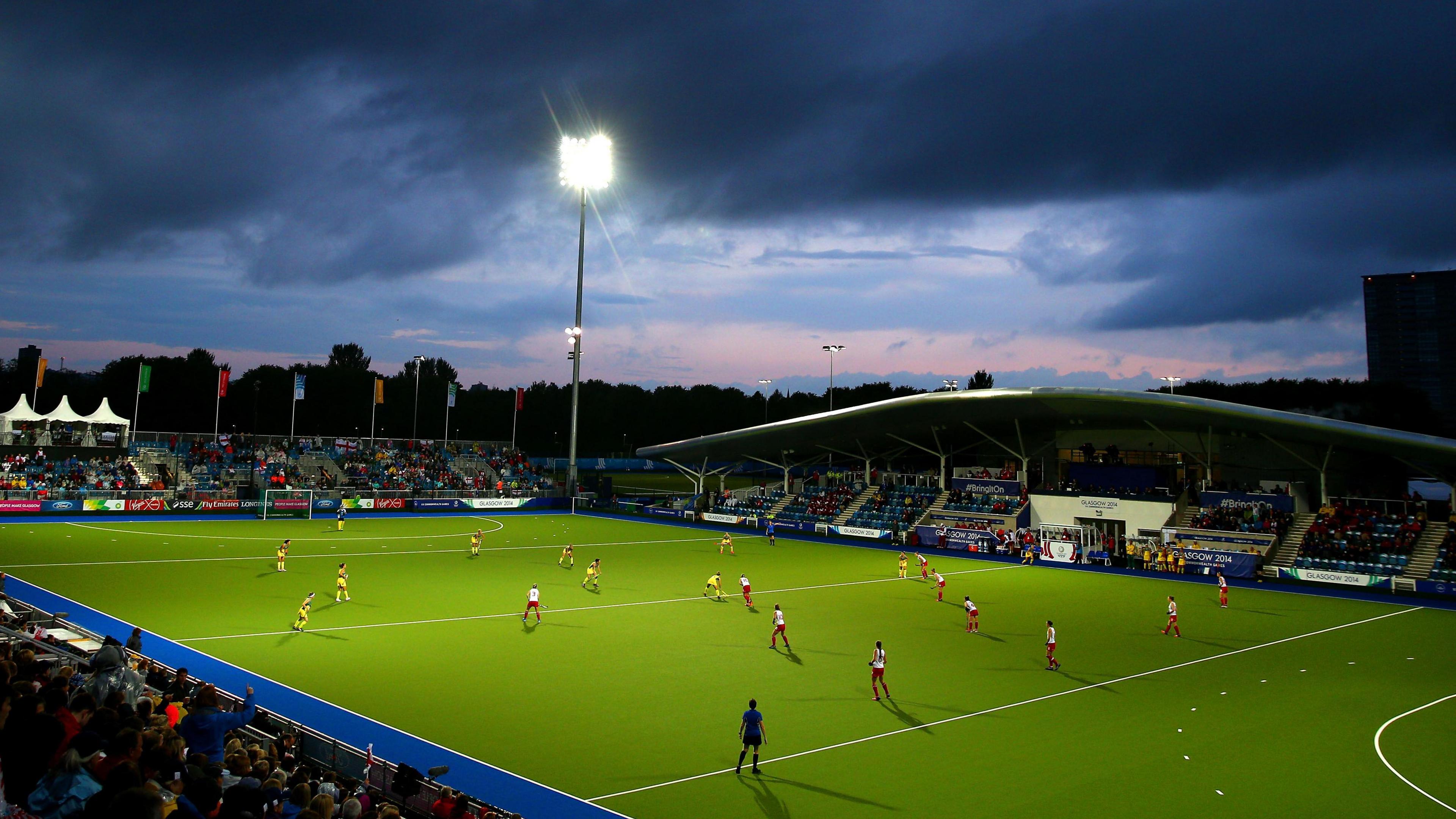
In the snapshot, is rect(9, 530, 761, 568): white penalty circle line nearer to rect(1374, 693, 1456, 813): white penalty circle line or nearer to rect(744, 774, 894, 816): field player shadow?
rect(744, 774, 894, 816): field player shadow

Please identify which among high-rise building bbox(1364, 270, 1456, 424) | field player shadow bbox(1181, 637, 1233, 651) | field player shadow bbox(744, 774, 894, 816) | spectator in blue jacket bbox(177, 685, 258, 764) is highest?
high-rise building bbox(1364, 270, 1456, 424)

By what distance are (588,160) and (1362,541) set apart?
48903 millimetres

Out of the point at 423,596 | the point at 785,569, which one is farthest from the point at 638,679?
the point at 785,569

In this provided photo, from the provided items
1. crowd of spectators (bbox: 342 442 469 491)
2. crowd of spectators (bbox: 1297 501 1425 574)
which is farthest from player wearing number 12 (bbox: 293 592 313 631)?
crowd of spectators (bbox: 342 442 469 491)

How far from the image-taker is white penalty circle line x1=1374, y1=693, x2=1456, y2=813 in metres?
12.7

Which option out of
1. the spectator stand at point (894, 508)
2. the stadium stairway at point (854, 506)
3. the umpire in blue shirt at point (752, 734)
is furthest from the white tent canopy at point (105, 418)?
the umpire in blue shirt at point (752, 734)

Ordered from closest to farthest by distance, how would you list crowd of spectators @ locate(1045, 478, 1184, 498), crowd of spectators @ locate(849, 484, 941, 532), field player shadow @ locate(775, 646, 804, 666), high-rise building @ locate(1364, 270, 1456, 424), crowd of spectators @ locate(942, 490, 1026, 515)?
field player shadow @ locate(775, 646, 804, 666) → crowd of spectators @ locate(1045, 478, 1184, 498) → crowd of spectators @ locate(942, 490, 1026, 515) → crowd of spectators @ locate(849, 484, 941, 532) → high-rise building @ locate(1364, 270, 1456, 424)

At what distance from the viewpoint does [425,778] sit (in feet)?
34.6

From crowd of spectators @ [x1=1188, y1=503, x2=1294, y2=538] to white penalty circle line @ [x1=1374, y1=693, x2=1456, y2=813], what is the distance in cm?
2240

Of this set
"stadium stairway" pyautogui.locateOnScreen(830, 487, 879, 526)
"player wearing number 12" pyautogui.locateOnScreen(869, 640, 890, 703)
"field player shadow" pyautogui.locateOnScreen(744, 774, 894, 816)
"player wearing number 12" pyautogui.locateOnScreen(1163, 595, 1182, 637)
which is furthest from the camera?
"stadium stairway" pyautogui.locateOnScreen(830, 487, 879, 526)

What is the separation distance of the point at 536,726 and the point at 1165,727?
1166 cm

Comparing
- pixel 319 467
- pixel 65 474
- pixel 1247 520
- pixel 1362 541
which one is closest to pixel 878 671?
pixel 1362 541

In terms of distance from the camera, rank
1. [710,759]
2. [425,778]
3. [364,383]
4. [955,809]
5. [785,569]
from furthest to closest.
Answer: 1. [364,383]
2. [785,569]
3. [710,759]
4. [955,809]
5. [425,778]

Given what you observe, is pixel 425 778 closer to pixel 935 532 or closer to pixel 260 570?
pixel 260 570
